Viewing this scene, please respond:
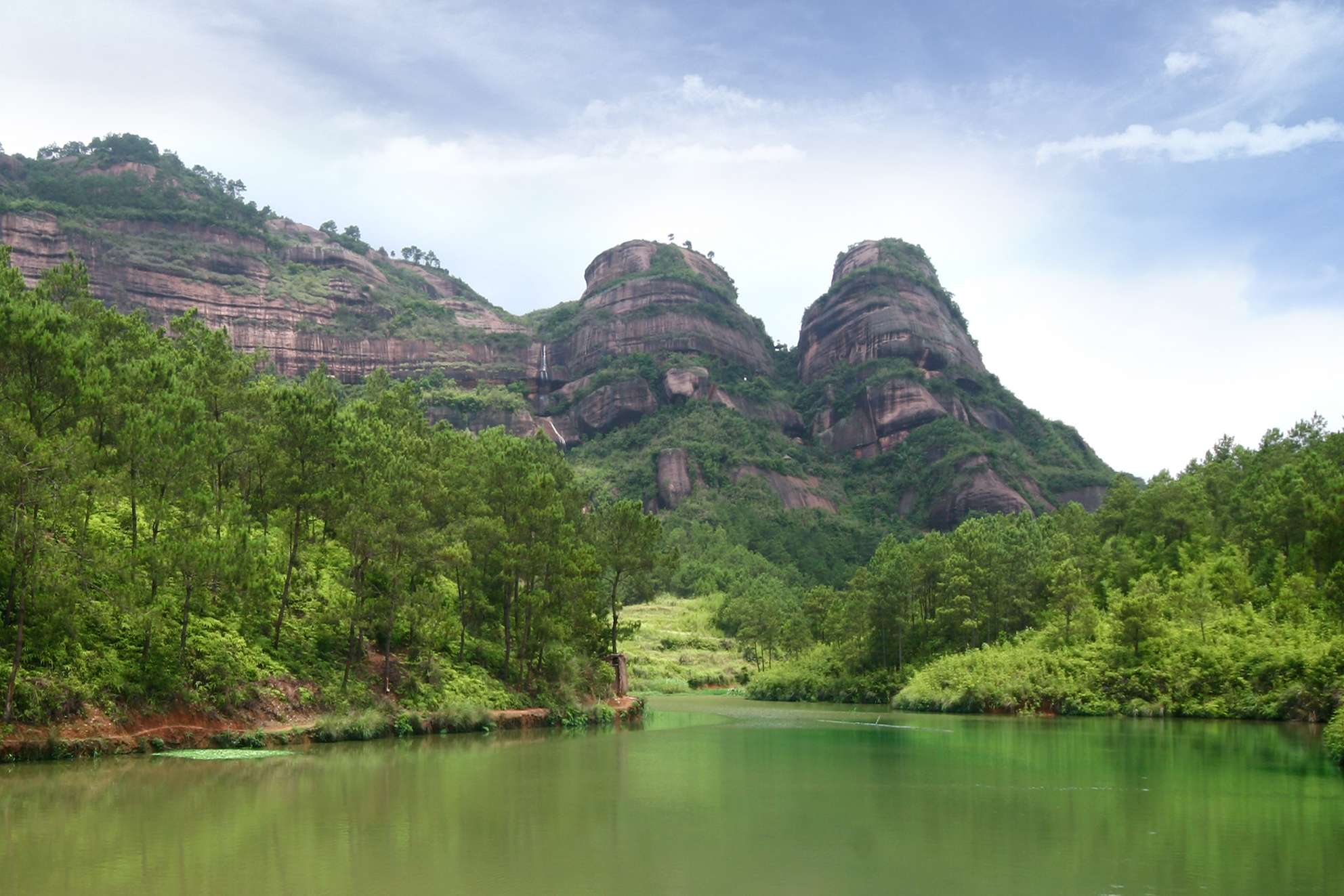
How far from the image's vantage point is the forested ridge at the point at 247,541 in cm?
2141

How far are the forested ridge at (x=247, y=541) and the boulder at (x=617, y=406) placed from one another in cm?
12523

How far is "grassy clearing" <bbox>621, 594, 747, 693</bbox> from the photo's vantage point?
247 ft

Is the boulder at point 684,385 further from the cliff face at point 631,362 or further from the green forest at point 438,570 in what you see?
the green forest at point 438,570

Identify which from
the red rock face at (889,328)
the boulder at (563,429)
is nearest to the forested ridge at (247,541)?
the boulder at (563,429)

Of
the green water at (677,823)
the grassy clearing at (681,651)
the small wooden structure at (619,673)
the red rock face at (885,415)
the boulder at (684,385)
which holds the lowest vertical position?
the grassy clearing at (681,651)

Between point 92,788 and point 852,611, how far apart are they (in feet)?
160

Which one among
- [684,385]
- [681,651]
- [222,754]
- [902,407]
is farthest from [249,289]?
[222,754]

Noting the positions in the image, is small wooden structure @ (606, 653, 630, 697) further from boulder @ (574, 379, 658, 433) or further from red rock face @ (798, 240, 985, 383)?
red rock face @ (798, 240, 985, 383)

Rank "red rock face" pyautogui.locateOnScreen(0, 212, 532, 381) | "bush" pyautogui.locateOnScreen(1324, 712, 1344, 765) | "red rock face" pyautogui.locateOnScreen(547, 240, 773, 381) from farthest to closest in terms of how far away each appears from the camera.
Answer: "red rock face" pyautogui.locateOnScreen(547, 240, 773, 381)
"red rock face" pyautogui.locateOnScreen(0, 212, 532, 381)
"bush" pyautogui.locateOnScreen(1324, 712, 1344, 765)

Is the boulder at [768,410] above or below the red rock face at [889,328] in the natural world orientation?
below

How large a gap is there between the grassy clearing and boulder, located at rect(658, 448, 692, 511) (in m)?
39.2

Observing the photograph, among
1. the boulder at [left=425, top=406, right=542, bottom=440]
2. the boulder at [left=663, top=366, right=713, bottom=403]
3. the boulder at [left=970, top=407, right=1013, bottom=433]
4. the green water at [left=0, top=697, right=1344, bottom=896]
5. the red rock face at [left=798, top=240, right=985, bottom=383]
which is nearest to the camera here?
the green water at [left=0, top=697, right=1344, bottom=896]

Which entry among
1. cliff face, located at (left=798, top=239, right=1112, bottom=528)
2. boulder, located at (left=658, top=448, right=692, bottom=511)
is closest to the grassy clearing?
boulder, located at (left=658, top=448, right=692, bottom=511)

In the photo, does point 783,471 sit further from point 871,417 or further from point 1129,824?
point 1129,824
